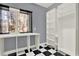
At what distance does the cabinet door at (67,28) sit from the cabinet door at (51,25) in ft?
0.32

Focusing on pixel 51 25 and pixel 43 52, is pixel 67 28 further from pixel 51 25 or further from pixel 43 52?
pixel 43 52

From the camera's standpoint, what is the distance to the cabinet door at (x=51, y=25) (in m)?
1.28

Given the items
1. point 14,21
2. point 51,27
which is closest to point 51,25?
point 51,27

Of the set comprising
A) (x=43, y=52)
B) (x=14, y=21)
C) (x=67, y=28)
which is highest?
(x=14, y=21)

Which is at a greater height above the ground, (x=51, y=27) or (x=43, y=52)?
(x=51, y=27)

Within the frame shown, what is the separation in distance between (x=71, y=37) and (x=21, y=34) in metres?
0.77

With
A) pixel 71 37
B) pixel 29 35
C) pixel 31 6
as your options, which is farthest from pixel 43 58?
pixel 31 6

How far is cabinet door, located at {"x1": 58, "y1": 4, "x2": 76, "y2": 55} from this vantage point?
3.79 feet

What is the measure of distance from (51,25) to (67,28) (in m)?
0.26

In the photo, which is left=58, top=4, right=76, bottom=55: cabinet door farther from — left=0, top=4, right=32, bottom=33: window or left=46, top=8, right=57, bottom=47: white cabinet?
left=0, top=4, right=32, bottom=33: window

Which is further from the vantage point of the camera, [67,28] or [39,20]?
[39,20]

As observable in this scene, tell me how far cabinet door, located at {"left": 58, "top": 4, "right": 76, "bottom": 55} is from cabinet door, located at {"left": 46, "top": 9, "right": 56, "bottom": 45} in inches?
3.8

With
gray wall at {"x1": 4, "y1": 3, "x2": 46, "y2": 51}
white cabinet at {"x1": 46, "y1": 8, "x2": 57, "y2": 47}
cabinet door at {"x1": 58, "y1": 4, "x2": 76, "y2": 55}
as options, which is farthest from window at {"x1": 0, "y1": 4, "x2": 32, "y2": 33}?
cabinet door at {"x1": 58, "y1": 4, "x2": 76, "y2": 55}

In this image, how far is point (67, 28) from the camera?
119cm
